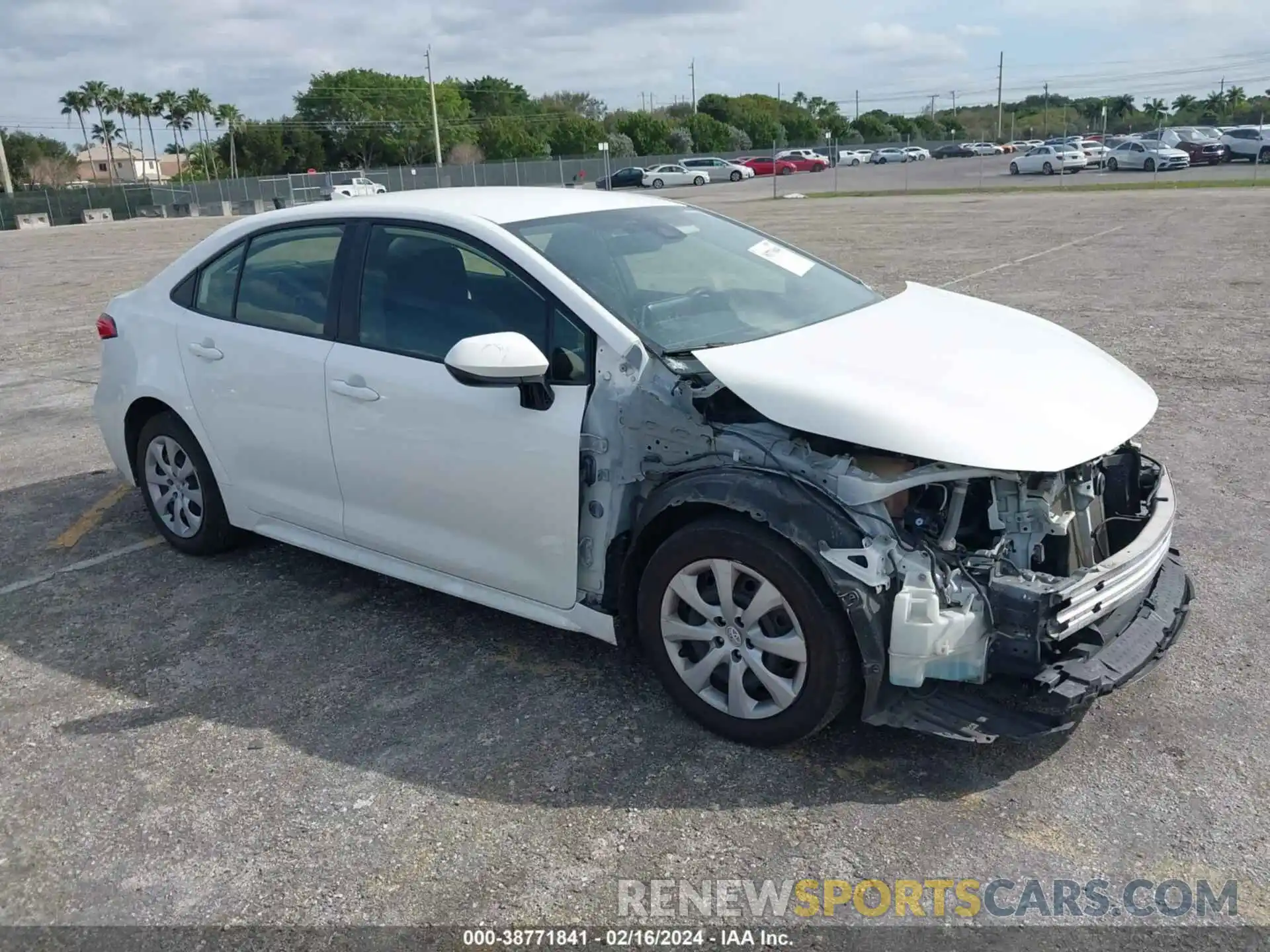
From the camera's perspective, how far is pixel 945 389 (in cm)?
328

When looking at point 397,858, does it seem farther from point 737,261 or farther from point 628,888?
point 737,261

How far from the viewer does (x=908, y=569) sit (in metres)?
3.07

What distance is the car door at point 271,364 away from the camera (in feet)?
14.2

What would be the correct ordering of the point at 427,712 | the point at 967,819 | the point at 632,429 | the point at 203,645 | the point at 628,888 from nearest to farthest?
the point at 628,888 < the point at 967,819 < the point at 632,429 < the point at 427,712 < the point at 203,645

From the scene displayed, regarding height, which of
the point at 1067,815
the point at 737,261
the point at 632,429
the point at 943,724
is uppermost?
the point at 737,261

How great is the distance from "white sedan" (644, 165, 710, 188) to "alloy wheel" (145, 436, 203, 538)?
52106 millimetres

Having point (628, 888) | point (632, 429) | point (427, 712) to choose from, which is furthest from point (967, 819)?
point (427, 712)

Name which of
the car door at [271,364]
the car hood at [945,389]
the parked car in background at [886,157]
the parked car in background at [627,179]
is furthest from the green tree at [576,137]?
the car hood at [945,389]

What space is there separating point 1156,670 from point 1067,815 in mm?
1054

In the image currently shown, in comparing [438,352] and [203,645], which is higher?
[438,352]

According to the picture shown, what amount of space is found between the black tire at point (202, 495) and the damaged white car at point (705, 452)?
0.63ft

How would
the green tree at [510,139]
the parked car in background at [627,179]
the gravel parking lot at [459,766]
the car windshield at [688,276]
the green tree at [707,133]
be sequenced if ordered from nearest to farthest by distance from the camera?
1. the gravel parking lot at [459,766]
2. the car windshield at [688,276]
3. the parked car in background at [627,179]
4. the green tree at [707,133]
5. the green tree at [510,139]

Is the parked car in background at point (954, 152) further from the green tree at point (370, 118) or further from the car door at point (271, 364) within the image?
the car door at point (271, 364)

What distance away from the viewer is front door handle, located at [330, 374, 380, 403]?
4047mm
